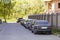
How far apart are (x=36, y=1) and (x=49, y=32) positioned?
6042 centimetres

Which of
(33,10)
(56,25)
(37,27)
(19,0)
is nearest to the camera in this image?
(37,27)

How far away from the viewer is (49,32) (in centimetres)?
2459

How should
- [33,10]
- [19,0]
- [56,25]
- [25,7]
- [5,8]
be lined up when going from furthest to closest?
[19,0], [25,7], [33,10], [5,8], [56,25]

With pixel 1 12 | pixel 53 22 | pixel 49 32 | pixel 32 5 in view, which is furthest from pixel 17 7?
pixel 49 32

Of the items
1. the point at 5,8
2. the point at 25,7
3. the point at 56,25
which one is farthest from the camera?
the point at 25,7

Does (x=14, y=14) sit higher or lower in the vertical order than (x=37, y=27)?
lower

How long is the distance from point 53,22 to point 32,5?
50.9 meters

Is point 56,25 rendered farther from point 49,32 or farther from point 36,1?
point 36,1

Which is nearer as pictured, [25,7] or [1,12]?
[1,12]

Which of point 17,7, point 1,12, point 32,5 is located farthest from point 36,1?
point 1,12

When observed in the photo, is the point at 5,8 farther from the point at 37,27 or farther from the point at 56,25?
the point at 37,27

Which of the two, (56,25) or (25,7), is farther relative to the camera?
(25,7)

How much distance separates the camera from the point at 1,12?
239ft

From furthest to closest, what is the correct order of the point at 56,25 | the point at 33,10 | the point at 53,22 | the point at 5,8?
the point at 33,10, the point at 5,8, the point at 53,22, the point at 56,25
